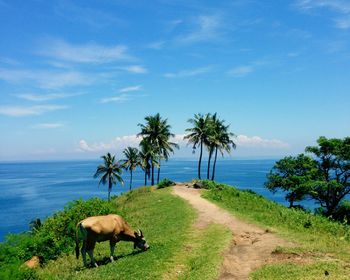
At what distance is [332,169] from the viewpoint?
53719 millimetres

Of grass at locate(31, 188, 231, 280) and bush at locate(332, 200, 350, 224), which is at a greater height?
grass at locate(31, 188, 231, 280)

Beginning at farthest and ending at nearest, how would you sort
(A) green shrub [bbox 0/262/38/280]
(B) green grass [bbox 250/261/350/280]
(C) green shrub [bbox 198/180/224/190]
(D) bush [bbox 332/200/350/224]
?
(D) bush [bbox 332/200/350/224]
(C) green shrub [bbox 198/180/224/190]
(A) green shrub [bbox 0/262/38/280]
(B) green grass [bbox 250/261/350/280]

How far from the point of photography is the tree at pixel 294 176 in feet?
172

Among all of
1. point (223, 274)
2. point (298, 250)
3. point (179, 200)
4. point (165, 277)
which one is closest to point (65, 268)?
point (165, 277)

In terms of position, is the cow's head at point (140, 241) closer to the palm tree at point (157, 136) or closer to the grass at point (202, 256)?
the grass at point (202, 256)

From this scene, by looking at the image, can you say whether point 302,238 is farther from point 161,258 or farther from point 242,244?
point 161,258

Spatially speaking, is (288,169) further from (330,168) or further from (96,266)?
(96,266)

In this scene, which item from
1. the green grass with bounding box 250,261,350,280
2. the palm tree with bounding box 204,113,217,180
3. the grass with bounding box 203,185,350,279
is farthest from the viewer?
the palm tree with bounding box 204,113,217,180

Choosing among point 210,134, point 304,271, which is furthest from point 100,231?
point 210,134

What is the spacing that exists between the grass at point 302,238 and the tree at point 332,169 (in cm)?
1996

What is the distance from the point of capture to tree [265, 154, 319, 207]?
52.3m

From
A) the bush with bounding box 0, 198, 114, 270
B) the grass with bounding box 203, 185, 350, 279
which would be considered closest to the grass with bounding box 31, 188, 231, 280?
the bush with bounding box 0, 198, 114, 270

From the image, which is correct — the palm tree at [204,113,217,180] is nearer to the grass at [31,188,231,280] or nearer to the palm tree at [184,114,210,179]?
the palm tree at [184,114,210,179]

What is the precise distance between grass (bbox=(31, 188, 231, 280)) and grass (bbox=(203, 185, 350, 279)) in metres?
3.05
